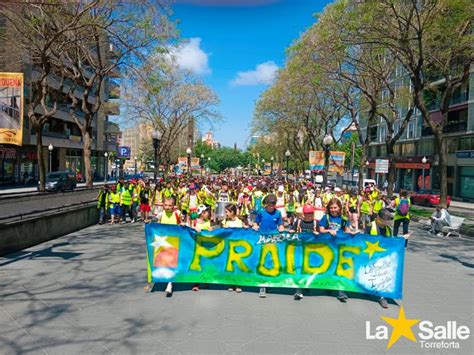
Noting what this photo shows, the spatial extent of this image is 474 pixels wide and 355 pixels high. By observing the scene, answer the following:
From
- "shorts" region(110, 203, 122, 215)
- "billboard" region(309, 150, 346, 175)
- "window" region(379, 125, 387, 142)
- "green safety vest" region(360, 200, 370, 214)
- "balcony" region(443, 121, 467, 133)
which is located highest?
"window" region(379, 125, 387, 142)

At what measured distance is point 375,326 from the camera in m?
5.68

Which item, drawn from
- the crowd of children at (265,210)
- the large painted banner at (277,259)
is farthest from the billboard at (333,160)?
the large painted banner at (277,259)

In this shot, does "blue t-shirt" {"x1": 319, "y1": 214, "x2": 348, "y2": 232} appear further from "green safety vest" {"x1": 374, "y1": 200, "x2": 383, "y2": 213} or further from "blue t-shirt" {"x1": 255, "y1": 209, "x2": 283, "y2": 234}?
"green safety vest" {"x1": 374, "y1": 200, "x2": 383, "y2": 213}

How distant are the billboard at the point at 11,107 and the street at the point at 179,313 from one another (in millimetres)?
4932

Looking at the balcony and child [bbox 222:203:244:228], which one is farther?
the balcony

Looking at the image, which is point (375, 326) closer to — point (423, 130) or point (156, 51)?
point (156, 51)

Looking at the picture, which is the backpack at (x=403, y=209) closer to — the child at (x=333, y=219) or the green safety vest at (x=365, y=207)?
the green safety vest at (x=365, y=207)

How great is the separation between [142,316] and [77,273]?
113 inches

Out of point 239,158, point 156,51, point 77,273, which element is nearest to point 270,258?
point 77,273

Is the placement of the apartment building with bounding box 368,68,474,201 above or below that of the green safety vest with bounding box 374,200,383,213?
above

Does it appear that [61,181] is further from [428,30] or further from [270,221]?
[270,221]

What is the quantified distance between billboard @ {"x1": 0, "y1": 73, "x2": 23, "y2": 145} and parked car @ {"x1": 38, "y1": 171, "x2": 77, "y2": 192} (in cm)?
1857

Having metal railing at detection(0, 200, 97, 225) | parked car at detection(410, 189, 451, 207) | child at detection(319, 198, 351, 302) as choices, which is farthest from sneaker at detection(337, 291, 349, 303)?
parked car at detection(410, 189, 451, 207)

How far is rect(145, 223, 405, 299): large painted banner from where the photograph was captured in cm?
669
